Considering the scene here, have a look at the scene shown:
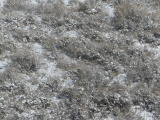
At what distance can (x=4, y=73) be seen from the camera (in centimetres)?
712

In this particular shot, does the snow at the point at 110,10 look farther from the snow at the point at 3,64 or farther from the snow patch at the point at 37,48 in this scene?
the snow at the point at 3,64

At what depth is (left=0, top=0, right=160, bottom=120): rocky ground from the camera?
6.32 m

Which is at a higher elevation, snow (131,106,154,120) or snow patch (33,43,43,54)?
snow patch (33,43,43,54)

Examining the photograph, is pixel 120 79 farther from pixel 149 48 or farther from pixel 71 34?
pixel 71 34

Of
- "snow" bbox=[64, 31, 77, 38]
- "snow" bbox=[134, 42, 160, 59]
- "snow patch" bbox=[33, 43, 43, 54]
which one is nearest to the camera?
"snow" bbox=[134, 42, 160, 59]

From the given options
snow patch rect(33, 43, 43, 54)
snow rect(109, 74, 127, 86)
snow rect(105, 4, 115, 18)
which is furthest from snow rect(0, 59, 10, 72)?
snow rect(105, 4, 115, 18)

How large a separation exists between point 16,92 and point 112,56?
3047mm

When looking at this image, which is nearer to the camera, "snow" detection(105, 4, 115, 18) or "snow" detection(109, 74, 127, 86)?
"snow" detection(109, 74, 127, 86)

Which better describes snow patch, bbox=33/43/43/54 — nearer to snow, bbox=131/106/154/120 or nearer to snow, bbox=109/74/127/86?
snow, bbox=109/74/127/86

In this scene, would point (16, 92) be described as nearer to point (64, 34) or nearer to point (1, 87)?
point (1, 87)

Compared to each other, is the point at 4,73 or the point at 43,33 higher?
the point at 43,33

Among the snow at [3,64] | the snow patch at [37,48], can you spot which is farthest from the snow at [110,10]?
the snow at [3,64]

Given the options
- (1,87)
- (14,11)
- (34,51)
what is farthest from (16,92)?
(14,11)

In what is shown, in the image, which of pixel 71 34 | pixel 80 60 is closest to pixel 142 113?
pixel 80 60
